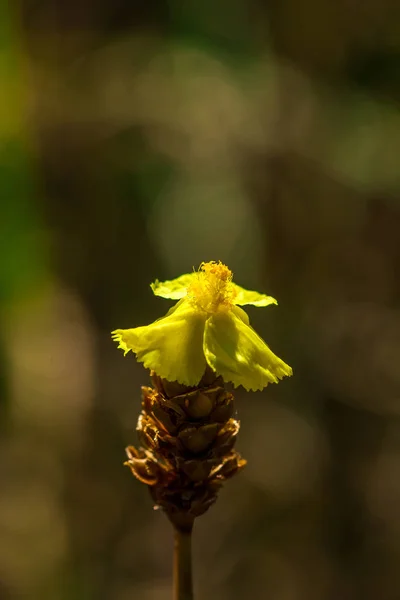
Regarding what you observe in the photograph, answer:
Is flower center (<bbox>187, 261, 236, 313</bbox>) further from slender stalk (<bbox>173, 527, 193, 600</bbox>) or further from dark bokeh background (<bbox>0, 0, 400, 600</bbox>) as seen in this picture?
dark bokeh background (<bbox>0, 0, 400, 600</bbox>)

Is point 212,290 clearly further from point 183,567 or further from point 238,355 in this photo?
point 183,567

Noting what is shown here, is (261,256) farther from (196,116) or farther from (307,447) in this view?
(307,447)

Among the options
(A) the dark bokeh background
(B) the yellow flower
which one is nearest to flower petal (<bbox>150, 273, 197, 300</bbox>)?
(B) the yellow flower

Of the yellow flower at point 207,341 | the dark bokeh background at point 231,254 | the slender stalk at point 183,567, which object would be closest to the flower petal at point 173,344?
the yellow flower at point 207,341

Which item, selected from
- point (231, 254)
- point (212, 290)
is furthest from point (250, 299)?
point (231, 254)

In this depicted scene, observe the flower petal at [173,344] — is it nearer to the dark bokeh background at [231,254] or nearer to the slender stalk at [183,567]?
the slender stalk at [183,567]

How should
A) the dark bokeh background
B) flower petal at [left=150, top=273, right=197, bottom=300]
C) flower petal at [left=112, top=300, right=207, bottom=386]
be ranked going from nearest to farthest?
flower petal at [left=112, top=300, right=207, bottom=386] < flower petal at [left=150, top=273, right=197, bottom=300] < the dark bokeh background
